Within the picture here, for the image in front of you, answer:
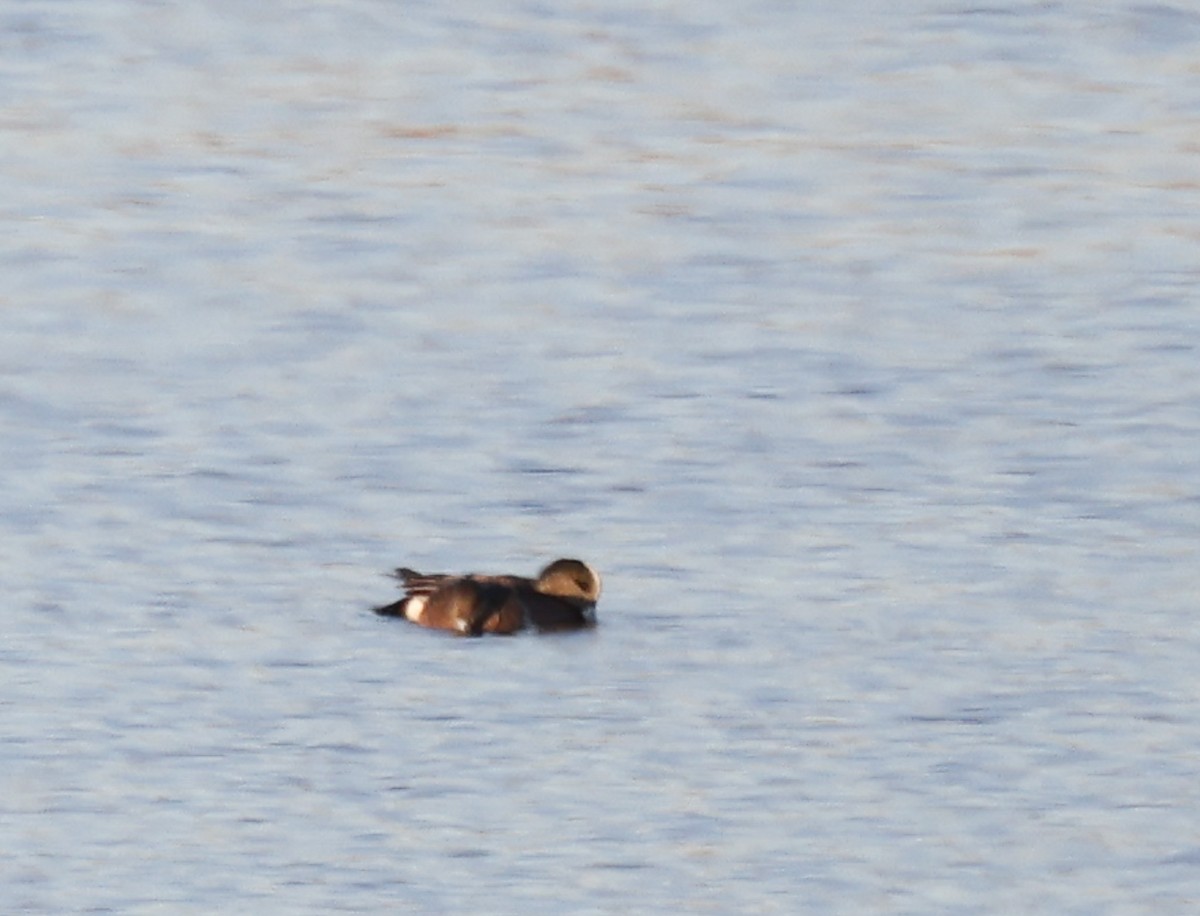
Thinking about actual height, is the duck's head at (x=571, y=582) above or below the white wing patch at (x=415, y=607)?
above

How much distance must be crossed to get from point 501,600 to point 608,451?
5.61 feet

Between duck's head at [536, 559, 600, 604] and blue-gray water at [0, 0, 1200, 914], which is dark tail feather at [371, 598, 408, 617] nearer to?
blue-gray water at [0, 0, 1200, 914]

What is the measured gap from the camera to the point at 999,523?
39.5 feet

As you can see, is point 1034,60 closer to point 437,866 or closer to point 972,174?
point 972,174

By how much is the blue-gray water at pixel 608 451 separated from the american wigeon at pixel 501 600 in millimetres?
116

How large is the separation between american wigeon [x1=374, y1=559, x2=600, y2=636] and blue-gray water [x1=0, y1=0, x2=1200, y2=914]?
0.12 metres

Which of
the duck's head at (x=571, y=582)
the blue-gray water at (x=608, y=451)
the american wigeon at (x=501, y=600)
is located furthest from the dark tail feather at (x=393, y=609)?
the duck's head at (x=571, y=582)

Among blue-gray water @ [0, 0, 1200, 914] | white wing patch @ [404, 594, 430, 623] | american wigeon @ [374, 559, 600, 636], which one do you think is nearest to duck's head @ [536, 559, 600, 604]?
american wigeon @ [374, 559, 600, 636]

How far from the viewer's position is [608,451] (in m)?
13.0

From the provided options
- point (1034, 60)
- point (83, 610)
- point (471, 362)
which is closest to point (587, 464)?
point (471, 362)

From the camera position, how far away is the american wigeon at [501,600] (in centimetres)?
1114

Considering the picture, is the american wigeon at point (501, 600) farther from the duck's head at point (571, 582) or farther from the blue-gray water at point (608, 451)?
the blue-gray water at point (608, 451)

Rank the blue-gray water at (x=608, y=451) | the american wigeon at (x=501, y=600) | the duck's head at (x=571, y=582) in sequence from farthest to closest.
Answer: the duck's head at (x=571, y=582) → the american wigeon at (x=501, y=600) → the blue-gray water at (x=608, y=451)

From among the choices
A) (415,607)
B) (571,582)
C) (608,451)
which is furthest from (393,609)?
(608,451)
